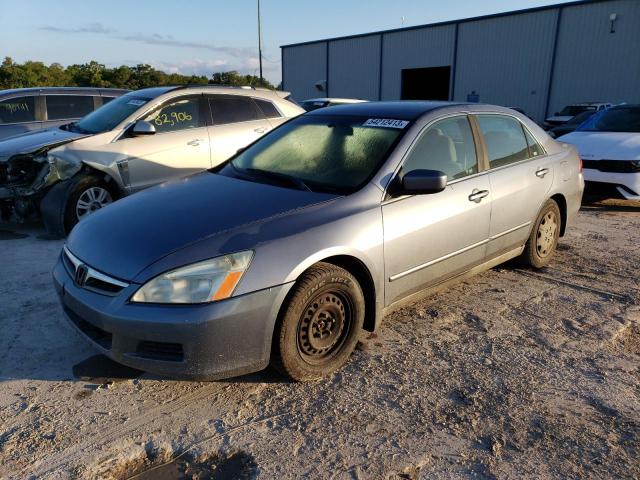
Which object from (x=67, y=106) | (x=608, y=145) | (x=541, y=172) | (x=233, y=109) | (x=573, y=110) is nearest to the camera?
(x=541, y=172)

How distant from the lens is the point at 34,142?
21.1ft

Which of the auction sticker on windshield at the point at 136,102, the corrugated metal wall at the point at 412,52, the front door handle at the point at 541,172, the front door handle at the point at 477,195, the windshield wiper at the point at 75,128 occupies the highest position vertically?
the corrugated metal wall at the point at 412,52

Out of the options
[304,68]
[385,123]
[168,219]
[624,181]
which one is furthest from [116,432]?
[304,68]

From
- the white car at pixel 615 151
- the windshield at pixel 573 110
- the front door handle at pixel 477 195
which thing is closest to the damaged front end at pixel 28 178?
the front door handle at pixel 477 195

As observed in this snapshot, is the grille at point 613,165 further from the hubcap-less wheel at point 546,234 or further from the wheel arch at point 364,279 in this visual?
the wheel arch at point 364,279

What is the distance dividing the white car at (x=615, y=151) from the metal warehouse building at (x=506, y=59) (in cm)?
1682

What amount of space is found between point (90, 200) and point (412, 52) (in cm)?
2803

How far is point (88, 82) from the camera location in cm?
4003

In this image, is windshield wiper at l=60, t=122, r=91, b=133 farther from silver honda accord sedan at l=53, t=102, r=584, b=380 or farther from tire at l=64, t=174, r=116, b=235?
silver honda accord sedan at l=53, t=102, r=584, b=380

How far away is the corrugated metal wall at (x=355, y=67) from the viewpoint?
32.8m

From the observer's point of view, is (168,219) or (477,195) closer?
(168,219)

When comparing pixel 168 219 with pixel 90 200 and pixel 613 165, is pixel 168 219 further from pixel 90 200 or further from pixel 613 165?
pixel 613 165

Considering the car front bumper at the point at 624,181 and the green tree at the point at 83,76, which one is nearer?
the car front bumper at the point at 624,181

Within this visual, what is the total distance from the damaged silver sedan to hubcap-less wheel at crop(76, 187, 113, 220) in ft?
0.03
